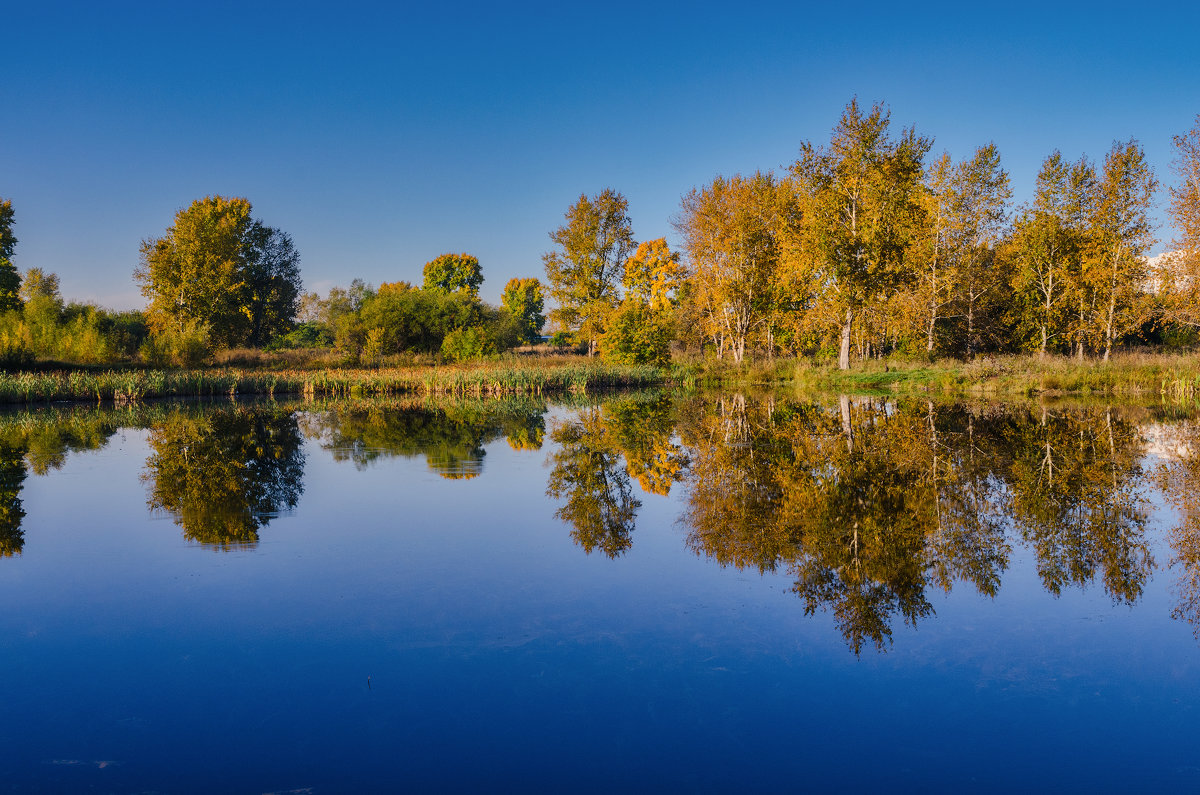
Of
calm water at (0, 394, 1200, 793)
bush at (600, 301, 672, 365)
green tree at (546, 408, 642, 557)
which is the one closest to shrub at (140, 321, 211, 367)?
bush at (600, 301, 672, 365)

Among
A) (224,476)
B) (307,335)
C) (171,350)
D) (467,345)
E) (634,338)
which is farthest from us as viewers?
(307,335)

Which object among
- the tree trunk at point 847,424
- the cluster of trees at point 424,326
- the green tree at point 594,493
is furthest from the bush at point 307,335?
the green tree at point 594,493

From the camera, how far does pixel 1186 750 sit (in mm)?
3193

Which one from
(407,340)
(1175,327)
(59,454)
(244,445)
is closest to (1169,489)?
(244,445)

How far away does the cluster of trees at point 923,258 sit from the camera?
3191 cm

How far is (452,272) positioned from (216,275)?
154 ft

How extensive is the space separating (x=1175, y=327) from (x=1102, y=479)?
124ft

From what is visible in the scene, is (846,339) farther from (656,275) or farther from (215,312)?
(215,312)

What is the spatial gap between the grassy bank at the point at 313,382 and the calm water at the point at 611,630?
67.8 ft

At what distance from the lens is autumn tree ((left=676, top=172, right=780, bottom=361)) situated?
123ft

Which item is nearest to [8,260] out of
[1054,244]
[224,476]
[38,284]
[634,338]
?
[38,284]

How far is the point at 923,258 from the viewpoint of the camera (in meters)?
33.8

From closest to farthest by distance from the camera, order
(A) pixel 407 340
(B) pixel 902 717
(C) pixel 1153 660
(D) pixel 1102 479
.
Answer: (B) pixel 902 717 → (C) pixel 1153 660 → (D) pixel 1102 479 → (A) pixel 407 340

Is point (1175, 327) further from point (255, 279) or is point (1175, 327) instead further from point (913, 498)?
point (255, 279)
